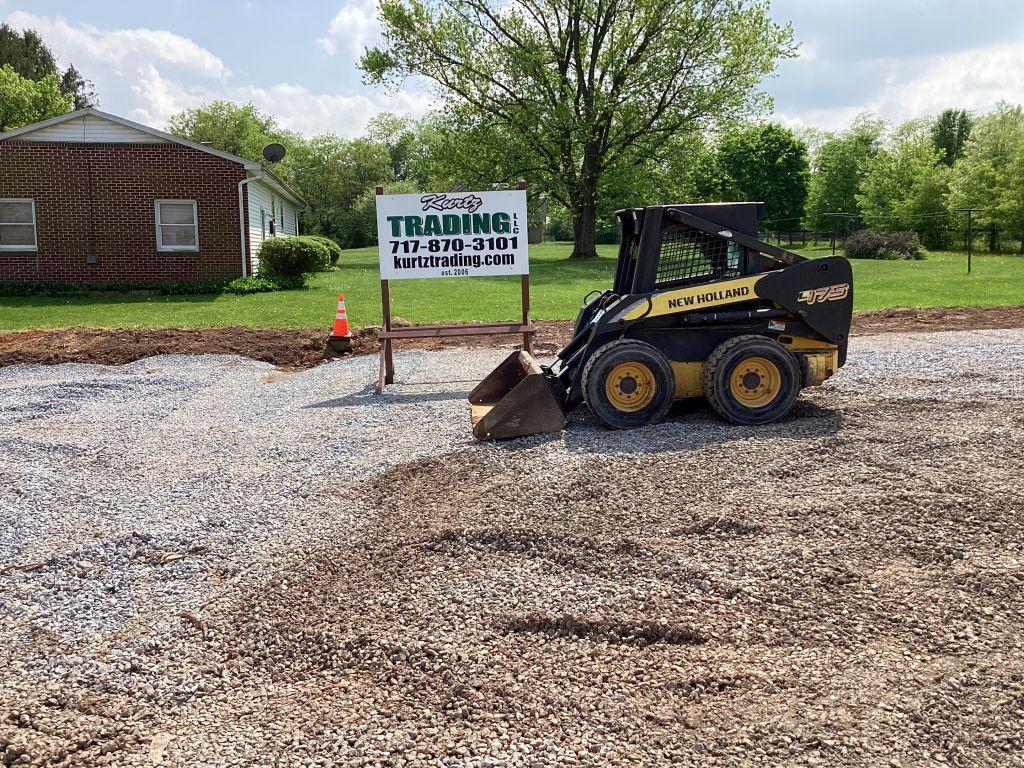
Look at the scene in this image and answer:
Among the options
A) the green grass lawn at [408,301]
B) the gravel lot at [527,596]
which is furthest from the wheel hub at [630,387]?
the green grass lawn at [408,301]

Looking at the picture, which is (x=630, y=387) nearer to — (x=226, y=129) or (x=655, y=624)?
(x=655, y=624)

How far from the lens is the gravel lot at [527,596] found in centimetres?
322

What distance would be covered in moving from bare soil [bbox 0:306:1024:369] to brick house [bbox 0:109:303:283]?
31.9 feet

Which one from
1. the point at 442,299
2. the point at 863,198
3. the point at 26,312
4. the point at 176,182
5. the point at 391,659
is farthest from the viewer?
the point at 863,198

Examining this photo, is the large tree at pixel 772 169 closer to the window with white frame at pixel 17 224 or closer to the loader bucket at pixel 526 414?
the window with white frame at pixel 17 224

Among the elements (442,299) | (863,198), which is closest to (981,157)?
(863,198)

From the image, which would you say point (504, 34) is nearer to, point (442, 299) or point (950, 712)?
point (442, 299)

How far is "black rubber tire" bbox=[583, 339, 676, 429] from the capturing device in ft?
24.0

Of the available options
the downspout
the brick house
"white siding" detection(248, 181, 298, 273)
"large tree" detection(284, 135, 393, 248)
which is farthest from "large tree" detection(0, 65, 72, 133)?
the downspout

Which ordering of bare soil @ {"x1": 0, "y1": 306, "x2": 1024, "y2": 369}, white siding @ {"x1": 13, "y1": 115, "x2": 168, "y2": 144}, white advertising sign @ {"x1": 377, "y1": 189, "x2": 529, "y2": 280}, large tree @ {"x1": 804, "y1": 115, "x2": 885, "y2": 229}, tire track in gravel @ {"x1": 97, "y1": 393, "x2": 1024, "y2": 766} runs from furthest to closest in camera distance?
1. large tree @ {"x1": 804, "y1": 115, "x2": 885, "y2": 229}
2. white siding @ {"x1": 13, "y1": 115, "x2": 168, "y2": 144}
3. bare soil @ {"x1": 0, "y1": 306, "x2": 1024, "y2": 369}
4. white advertising sign @ {"x1": 377, "y1": 189, "x2": 529, "y2": 280}
5. tire track in gravel @ {"x1": 97, "y1": 393, "x2": 1024, "y2": 766}

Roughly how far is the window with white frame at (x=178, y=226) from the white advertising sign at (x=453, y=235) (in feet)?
53.7

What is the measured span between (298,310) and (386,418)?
36.8ft

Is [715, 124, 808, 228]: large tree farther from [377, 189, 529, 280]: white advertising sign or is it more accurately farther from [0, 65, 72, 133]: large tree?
[377, 189, 529, 280]: white advertising sign

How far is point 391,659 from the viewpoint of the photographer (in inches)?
150
